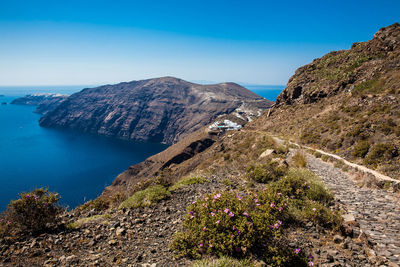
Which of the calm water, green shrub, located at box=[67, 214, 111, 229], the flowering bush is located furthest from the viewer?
the calm water

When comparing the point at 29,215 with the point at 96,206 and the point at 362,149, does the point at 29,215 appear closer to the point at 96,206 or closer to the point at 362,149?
the point at 96,206

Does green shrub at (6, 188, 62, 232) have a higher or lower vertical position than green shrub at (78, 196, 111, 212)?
higher

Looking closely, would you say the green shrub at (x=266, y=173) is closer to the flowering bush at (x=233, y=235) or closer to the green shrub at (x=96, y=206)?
the flowering bush at (x=233, y=235)

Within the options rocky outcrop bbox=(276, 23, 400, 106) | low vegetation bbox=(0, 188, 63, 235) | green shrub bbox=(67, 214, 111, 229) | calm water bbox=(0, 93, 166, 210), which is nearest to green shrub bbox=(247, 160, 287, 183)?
green shrub bbox=(67, 214, 111, 229)

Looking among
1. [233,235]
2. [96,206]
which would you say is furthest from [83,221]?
[233,235]

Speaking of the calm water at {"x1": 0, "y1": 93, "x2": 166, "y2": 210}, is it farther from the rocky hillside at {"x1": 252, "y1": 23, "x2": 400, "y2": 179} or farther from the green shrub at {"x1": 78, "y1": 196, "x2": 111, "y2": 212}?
the rocky hillside at {"x1": 252, "y1": 23, "x2": 400, "y2": 179}
